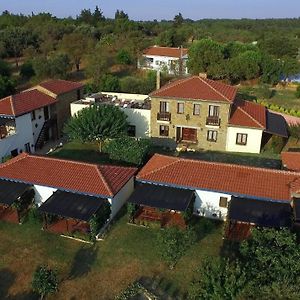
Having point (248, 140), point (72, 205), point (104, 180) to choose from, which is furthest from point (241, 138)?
point (72, 205)

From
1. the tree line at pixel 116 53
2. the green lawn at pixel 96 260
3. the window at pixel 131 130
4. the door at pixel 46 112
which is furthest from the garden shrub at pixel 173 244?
the tree line at pixel 116 53

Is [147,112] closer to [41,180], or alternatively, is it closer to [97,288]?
[41,180]

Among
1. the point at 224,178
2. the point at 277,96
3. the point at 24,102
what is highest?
the point at 24,102

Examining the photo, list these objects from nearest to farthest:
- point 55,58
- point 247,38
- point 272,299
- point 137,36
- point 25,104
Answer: point 272,299, point 25,104, point 55,58, point 137,36, point 247,38

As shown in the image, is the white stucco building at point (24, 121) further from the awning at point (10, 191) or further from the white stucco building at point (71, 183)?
the awning at point (10, 191)

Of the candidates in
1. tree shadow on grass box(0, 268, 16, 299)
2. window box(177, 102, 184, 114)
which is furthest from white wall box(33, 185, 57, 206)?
window box(177, 102, 184, 114)

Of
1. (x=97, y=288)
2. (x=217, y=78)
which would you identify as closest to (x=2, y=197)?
(x=97, y=288)

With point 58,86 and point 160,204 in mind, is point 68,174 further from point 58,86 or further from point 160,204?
point 58,86
